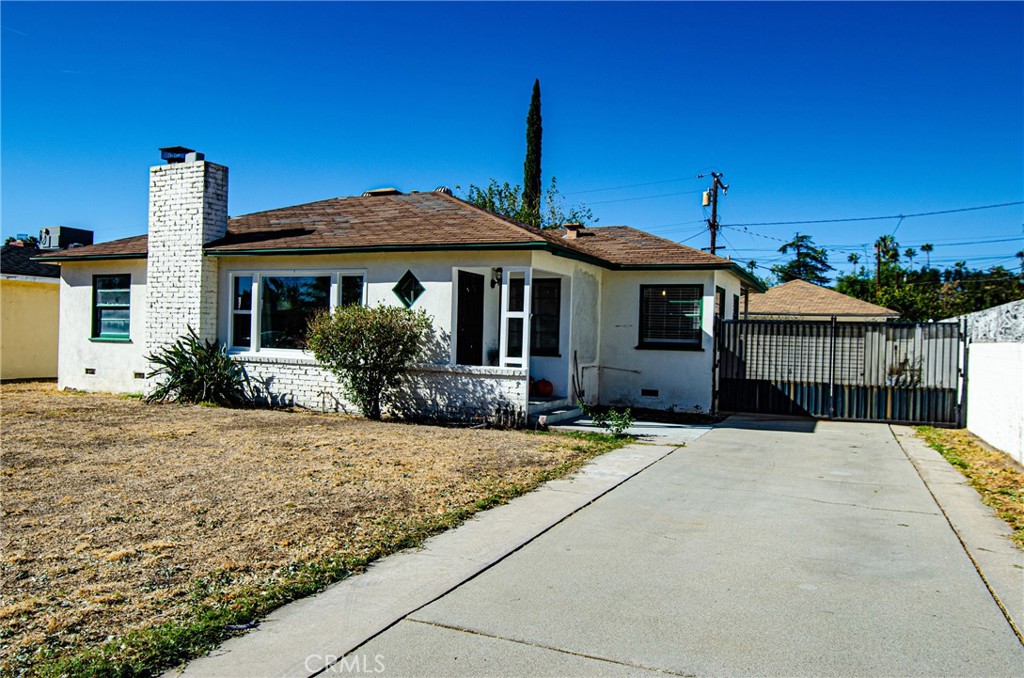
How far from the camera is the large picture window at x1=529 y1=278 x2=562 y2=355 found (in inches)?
593

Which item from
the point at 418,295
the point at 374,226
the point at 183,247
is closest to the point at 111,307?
the point at 183,247

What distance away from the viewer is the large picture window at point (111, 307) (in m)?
16.8

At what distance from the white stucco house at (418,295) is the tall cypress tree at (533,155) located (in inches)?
804

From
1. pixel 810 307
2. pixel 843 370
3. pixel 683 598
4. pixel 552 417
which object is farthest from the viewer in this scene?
pixel 810 307

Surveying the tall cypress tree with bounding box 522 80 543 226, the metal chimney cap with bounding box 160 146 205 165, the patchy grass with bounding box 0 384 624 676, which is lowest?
the patchy grass with bounding box 0 384 624 676

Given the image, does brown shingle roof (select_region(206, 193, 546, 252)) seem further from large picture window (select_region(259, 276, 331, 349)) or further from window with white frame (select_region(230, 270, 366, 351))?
large picture window (select_region(259, 276, 331, 349))

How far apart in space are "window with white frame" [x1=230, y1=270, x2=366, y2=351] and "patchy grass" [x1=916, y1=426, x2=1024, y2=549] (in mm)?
10292

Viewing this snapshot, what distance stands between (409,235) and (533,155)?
24.3 metres

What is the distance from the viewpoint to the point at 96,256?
16656 millimetres

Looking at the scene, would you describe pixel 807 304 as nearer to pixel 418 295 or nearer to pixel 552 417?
pixel 552 417

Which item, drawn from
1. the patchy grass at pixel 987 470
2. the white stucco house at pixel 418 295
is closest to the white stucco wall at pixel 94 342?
the white stucco house at pixel 418 295

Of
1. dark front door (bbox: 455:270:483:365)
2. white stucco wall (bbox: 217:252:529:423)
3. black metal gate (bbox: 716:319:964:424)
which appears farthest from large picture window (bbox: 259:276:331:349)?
black metal gate (bbox: 716:319:964:424)

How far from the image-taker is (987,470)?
9.55m

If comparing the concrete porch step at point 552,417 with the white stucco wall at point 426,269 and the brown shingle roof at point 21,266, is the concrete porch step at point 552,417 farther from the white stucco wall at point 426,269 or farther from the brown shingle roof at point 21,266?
the brown shingle roof at point 21,266
